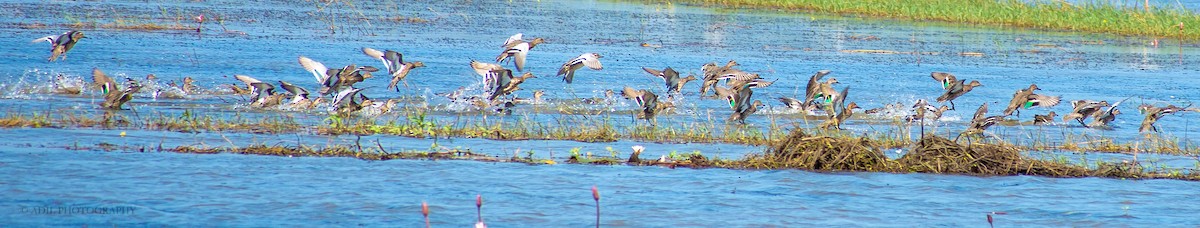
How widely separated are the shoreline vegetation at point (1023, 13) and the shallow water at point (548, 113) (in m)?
1.57

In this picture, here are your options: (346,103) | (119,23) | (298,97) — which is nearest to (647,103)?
(346,103)

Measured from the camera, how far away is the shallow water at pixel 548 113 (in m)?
8.38

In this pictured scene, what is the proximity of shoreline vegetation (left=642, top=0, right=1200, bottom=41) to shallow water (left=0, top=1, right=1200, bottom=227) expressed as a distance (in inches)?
61.6

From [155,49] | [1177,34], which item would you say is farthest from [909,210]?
[1177,34]

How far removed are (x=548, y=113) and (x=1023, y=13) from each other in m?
21.0

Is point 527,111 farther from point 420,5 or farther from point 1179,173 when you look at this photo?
point 420,5

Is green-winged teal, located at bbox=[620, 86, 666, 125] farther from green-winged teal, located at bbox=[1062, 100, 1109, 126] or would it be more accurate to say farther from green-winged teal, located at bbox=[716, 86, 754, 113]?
green-winged teal, located at bbox=[1062, 100, 1109, 126]

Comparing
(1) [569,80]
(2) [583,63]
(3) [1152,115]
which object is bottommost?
(3) [1152,115]

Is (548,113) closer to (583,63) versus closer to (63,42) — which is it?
(583,63)

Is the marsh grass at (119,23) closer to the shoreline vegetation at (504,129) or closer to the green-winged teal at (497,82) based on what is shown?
the green-winged teal at (497,82)

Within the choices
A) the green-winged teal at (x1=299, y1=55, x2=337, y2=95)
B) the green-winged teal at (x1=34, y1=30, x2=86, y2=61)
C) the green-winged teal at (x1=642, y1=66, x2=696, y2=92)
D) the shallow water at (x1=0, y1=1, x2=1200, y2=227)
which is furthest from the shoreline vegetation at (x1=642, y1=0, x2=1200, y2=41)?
the green-winged teal at (x1=34, y1=30, x2=86, y2=61)

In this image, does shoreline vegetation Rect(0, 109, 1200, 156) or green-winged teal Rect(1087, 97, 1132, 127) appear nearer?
shoreline vegetation Rect(0, 109, 1200, 156)

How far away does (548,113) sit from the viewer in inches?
568

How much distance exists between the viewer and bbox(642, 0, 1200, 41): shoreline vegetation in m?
30.9
